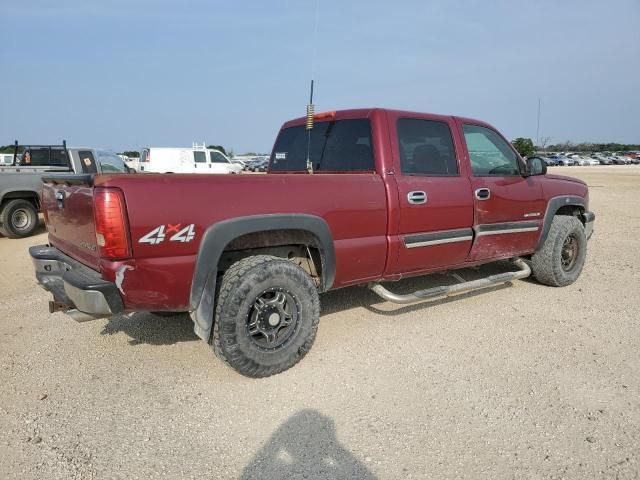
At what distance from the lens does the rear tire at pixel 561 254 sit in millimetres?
5145

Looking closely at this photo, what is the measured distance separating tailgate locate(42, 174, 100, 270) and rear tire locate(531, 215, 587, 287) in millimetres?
4475

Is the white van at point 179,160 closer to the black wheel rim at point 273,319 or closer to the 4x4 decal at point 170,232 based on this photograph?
the black wheel rim at point 273,319

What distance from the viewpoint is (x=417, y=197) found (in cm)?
379

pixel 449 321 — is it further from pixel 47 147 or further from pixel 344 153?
pixel 47 147

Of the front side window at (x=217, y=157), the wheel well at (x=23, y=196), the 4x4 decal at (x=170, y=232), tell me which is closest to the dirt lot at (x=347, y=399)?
the 4x4 decal at (x=170, y=232)

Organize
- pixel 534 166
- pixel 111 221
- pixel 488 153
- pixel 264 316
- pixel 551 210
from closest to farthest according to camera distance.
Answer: pixel 111 221, pixel 264 316, pixel 488 153, pixel 534 166, pixel 551 210

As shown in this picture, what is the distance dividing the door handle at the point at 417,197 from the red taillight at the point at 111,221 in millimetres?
2138

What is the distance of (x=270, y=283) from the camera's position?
3104mm

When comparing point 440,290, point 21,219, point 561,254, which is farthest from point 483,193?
point 21,219

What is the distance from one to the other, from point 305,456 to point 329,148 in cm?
265

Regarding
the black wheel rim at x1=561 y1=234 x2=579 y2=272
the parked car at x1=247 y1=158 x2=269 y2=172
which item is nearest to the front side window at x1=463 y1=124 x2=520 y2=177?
the black wheel rim at x1=561 y1=234 x2=579 y2=272

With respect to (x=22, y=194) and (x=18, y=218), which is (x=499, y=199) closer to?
(x=22, y=194)

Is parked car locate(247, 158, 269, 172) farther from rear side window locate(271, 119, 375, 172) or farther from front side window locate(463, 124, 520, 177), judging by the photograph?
front side window locate(463, 124, 520, 177)

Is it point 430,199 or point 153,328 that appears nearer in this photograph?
point 430,199
